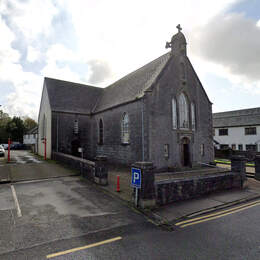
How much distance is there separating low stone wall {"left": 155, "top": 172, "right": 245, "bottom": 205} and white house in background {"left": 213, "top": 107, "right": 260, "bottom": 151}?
27.8 m

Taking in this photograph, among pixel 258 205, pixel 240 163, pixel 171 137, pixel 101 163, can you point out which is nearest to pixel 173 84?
pixel 171 137

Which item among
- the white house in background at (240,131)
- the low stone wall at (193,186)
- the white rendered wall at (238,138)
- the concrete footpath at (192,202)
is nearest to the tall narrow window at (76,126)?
the concrete footpath at (192,202)

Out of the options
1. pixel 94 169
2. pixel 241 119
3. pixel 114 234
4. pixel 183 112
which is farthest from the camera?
pixel 241 119

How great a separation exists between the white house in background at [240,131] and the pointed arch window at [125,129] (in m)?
26.7

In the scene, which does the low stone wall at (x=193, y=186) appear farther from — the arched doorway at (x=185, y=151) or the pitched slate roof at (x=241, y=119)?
the pitched slate roof at (x=241, y=119)

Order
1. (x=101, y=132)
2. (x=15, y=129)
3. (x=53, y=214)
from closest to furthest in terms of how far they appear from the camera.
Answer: (x=53, y=214) < (x=101, y=132) < (x=15, y=129)

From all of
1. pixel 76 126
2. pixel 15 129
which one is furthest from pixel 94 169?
pixel 15 129

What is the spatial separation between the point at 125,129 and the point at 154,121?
4303mm

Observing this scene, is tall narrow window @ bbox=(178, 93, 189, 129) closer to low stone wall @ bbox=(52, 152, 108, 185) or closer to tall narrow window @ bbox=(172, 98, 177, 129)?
tall narrow window @ bbox=(172, 98, 177, 129)

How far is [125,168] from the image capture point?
1883 centimetres

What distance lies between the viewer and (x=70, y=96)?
1137 inches

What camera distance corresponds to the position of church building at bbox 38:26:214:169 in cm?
1734

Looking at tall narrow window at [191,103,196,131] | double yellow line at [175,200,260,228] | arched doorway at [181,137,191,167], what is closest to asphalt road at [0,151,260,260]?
double yellow line at [175,200,260,228]

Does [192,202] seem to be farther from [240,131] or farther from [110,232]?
[240,131]
